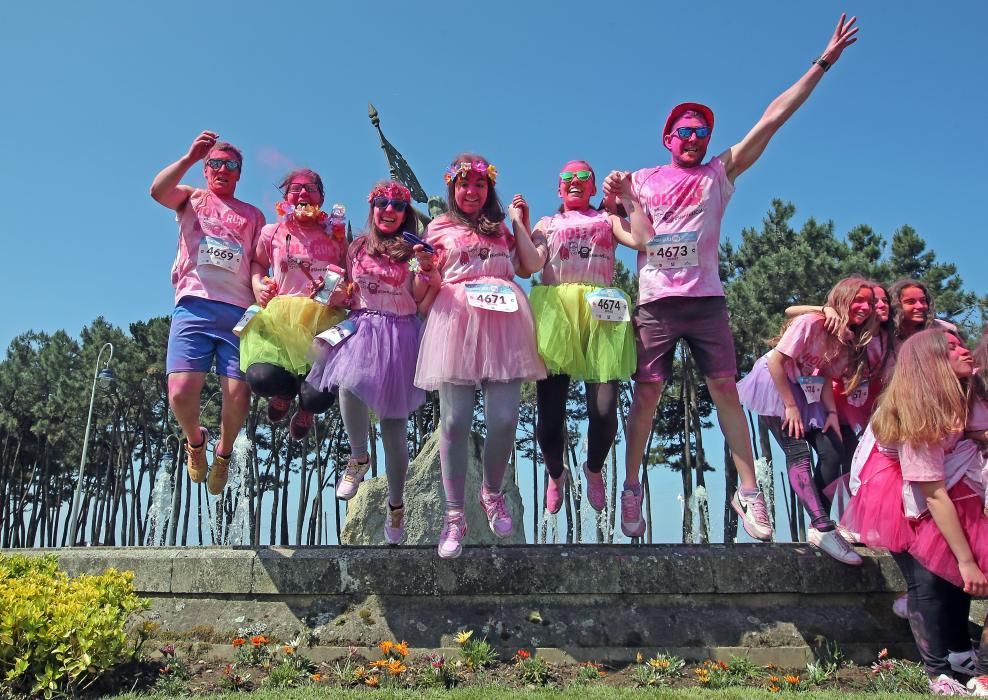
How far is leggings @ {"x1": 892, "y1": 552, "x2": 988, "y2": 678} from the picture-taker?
359cm

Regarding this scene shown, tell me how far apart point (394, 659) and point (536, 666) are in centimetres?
73

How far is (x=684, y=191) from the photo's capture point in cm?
480

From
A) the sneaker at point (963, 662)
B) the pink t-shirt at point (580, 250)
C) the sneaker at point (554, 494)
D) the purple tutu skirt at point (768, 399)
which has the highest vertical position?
the pink t-shirt at point (580, 250)

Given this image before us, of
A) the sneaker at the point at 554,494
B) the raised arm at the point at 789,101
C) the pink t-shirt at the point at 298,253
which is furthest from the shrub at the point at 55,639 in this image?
the raised arm at the point at 789,101

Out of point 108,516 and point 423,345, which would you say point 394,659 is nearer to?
point 423,345

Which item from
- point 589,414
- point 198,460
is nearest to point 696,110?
point 589,414

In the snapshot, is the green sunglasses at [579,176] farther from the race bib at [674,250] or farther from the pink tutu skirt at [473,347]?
the pink tutu skirt at [473,347]

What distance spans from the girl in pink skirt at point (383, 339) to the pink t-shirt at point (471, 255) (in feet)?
0.47

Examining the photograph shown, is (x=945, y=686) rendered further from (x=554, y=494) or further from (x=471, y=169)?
(x=471, y=169)

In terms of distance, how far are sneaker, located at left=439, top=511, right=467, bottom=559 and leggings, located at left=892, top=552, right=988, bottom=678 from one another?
2.34 metres

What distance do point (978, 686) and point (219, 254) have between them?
16.0 ft

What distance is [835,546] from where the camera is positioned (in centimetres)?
436

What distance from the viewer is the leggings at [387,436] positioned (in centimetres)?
467

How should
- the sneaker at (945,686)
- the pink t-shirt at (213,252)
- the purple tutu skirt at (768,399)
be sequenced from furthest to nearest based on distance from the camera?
the pink t-shirt at (213,252) → the purple tutu skirt at (768,399) → the sneaker at (945,686)
